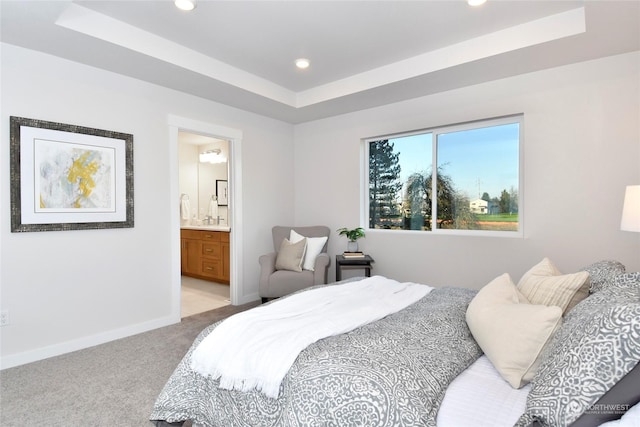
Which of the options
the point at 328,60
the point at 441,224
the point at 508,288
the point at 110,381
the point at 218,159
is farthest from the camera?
the point at 218,159

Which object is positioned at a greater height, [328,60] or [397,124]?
[328,60]

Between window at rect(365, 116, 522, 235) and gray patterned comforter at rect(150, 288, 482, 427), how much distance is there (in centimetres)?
210

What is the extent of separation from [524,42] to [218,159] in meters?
4.61

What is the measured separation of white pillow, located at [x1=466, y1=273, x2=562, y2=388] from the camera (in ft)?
4.09

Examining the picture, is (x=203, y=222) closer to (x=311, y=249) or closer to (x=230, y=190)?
(x=230, y=190)

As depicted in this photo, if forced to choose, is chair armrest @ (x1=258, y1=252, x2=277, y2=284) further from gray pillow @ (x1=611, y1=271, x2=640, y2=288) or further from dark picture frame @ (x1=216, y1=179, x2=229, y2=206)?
gray pillow @ (x1=611, y1=271, x2=640, y2=288)

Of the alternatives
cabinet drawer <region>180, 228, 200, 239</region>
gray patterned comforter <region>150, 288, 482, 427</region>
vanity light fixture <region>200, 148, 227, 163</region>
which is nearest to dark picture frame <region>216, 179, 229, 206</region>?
vanity light fixture <region>200, 148, 227, 163</region>

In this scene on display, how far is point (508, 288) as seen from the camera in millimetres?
1592

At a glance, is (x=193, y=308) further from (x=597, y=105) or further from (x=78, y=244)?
(x=597, y=105)

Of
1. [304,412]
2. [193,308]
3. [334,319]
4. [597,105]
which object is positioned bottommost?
[193,308]

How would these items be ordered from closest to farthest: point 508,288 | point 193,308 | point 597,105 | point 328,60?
point 508,288 < point 597,105 < point 328,60 < point 193,308

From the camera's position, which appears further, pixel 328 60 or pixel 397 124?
pixel 397 124

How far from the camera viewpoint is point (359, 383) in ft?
3.64

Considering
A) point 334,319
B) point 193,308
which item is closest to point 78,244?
point 193,308
